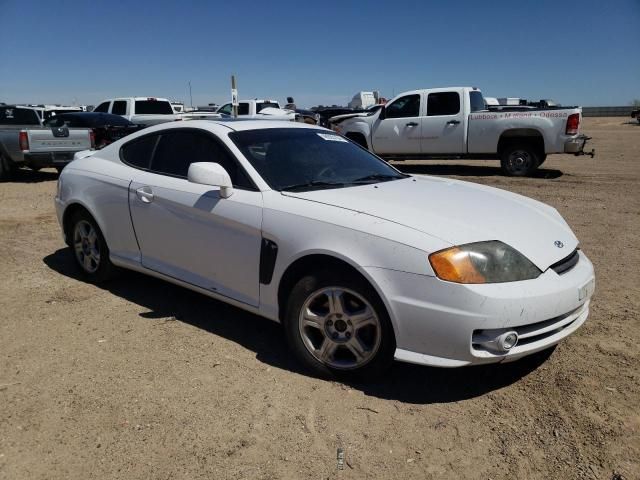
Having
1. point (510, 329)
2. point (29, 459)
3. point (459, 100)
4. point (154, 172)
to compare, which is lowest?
point (29, 459)

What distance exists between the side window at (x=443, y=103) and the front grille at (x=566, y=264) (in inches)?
382

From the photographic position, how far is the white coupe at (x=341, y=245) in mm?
2768

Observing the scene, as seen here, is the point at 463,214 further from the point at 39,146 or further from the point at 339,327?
the point at 39,146

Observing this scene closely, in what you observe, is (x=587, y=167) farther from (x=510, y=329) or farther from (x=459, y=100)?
(x=510, y=329)

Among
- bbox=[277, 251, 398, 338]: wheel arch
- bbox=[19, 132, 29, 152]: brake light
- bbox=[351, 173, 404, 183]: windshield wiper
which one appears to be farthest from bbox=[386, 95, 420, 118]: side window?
bbox=[277, 251, 398, 338]: wheel arch

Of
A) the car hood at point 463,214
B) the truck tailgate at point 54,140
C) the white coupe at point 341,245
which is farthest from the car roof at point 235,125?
the truck tailgate at point 54,140

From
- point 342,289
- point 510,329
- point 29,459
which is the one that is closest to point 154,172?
point 342,289

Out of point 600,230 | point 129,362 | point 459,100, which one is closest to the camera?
point 129,362

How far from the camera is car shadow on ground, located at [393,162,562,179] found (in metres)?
12.4

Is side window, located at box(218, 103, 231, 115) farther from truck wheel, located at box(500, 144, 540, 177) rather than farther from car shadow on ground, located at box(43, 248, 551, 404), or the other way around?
car shadow on ground, located at box(43, 248, 551, 404)

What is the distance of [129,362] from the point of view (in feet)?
11.4

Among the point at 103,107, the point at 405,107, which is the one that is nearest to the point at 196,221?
the point at 405,107

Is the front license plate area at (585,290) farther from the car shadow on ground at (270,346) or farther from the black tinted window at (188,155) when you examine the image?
the black tinted window at (188,155)

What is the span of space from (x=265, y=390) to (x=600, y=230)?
18.0 ft
